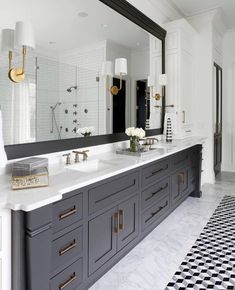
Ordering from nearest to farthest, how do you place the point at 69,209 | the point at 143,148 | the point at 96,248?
the point at 69,209 < the point at 96,248 < the point at 143,148

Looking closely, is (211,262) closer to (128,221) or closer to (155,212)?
(155,212)

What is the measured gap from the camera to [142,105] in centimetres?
348

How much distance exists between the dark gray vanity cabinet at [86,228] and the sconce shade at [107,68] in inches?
42.0

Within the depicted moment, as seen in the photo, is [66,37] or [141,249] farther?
[141,249]

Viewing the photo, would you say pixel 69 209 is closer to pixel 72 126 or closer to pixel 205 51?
pixel 72 126

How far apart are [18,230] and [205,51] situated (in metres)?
4.80

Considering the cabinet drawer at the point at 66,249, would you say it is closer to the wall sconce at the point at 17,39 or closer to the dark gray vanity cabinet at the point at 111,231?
the dark gray vanity cabinet at the point at 111,231

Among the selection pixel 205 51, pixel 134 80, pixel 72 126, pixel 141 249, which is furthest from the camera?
pixel 205 51

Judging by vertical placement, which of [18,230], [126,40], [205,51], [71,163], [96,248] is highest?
[205,51]

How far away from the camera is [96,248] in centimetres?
178

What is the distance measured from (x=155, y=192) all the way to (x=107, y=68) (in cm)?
140

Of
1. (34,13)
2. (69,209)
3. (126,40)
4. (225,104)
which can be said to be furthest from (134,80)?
(225,104)

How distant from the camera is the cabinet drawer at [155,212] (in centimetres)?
246

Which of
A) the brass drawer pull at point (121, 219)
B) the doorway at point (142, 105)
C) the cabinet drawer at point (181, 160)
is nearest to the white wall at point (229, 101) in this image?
the cabinet drawer at point (181, 160)
